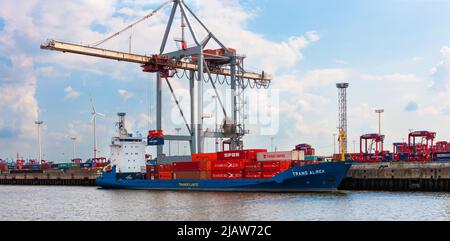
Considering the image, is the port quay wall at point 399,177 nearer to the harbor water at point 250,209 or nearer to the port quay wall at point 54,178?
the harbor water at point 250,209

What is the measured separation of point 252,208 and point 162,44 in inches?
1419

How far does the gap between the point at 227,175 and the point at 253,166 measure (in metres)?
3.27

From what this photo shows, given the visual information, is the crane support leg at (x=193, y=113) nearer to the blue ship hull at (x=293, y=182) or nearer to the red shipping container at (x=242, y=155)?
the blue ship hull at (x=293, y=182)

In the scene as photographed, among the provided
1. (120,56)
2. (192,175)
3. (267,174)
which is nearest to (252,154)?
(267,174)

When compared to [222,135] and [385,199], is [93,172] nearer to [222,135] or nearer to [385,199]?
[222,135]

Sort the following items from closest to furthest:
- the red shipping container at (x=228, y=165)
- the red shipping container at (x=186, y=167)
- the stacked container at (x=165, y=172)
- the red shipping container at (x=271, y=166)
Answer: the red shipping container at (x=271, y=166), the red shipping container at (x=228, y=165), the red shipping container at (x=186, y=167), the stacked container at (x=165, y=172)

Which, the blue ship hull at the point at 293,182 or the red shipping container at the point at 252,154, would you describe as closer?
the blue ship hull at the point at 293,182

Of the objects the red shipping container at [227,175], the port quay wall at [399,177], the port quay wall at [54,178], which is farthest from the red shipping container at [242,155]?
the port quay wall at [54,178]

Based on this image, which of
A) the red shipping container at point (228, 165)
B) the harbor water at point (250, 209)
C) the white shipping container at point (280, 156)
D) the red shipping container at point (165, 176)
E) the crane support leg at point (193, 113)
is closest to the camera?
the harbor water at point (250, 209)

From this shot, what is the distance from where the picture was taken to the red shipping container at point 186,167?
54781 millimetres

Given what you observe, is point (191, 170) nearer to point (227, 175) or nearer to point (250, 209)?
point (227, 175)

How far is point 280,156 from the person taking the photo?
162 feet

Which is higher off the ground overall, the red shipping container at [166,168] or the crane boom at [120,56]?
the crane boom at [120,56]

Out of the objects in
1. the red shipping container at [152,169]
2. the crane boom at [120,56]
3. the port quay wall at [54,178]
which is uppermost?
the crane boom at [120,56]
